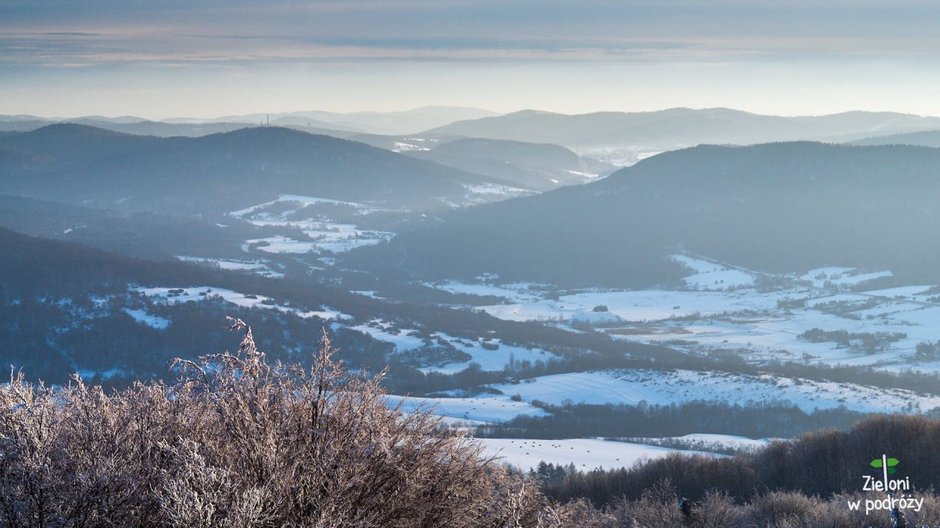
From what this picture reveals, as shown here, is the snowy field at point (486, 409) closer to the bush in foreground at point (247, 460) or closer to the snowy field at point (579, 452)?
the snowy field at point (579, 452)

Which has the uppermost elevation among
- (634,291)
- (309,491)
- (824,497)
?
(309,491)

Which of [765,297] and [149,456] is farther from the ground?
[149,456]

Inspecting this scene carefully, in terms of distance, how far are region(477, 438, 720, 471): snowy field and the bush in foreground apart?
40594mm

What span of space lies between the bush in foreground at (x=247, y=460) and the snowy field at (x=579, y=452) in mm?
40594

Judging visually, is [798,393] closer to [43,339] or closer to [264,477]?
[43,339]

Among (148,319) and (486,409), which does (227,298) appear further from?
(486,409)

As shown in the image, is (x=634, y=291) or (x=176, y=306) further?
(x=634, y=291)

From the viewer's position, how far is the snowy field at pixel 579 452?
5881cm

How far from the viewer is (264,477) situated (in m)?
13.2

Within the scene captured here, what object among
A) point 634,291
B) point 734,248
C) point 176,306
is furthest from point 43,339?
point 734,248

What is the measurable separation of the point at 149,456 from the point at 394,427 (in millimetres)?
3192

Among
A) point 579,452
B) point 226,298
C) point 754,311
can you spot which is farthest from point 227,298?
point 579,452

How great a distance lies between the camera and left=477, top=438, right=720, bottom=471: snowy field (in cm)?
5881

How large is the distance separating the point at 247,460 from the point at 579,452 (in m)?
54.3
